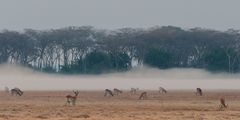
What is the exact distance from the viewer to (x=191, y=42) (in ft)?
303

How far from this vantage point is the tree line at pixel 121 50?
90750 millimetres

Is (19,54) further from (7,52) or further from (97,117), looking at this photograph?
(97,117)

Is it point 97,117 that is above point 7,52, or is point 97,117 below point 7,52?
below

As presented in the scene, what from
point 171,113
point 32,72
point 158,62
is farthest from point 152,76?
point 171,113

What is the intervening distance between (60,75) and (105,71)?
598 centimetres

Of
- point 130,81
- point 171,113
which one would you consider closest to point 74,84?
point 130,81

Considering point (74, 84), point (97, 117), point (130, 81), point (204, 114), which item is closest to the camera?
point (97, 117)

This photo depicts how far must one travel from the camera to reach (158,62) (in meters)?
91.1

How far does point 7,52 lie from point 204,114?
209 ft

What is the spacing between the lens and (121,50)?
91.7 metres

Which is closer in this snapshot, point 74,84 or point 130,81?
point 74,84

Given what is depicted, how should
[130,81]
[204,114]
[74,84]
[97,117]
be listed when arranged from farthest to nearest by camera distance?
[130,81], [74,84], [204,114], [97,117]

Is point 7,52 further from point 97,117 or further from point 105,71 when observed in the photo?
point 97,117

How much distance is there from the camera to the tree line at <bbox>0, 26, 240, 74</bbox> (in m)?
90.8
